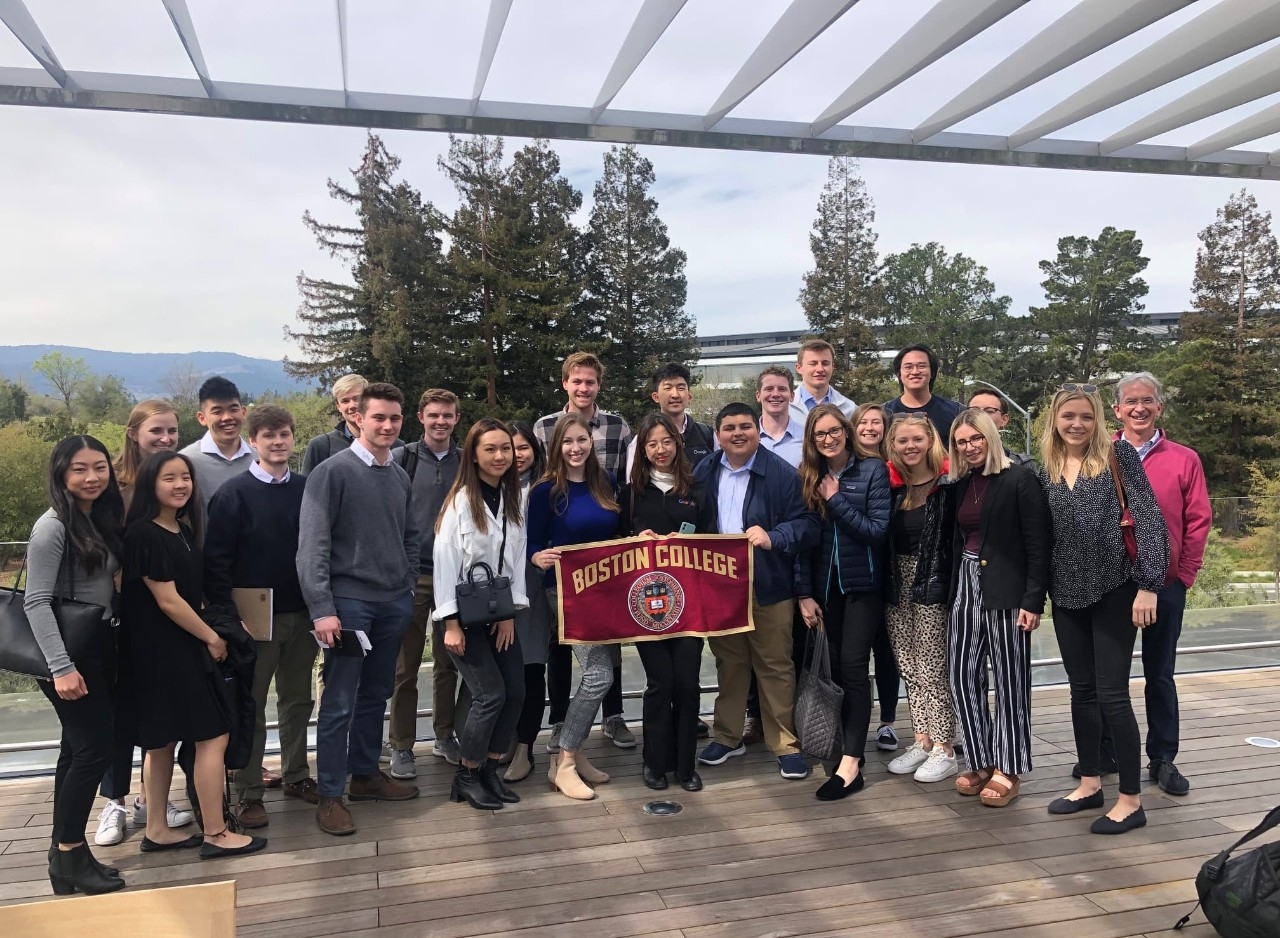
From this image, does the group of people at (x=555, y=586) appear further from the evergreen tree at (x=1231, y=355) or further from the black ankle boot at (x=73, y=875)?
the evergreen tree at (x=1231, y=355)

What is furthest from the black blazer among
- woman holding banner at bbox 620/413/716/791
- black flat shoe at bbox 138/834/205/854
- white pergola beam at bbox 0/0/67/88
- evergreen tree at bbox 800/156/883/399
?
evergreen tree at bbox 800/156/883/399

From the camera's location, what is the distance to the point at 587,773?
4.50m

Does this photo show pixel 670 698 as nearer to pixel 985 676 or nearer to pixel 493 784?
pixel 493 784

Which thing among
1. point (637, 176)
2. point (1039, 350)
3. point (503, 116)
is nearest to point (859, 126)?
point (503, 116)

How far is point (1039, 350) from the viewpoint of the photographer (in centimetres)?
5875

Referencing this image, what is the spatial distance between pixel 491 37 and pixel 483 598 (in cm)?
257

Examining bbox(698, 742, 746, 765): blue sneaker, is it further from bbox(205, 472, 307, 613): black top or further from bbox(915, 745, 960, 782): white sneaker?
bbox(205, 472, 307, 613): black top

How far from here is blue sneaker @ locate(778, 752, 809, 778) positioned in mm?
4527

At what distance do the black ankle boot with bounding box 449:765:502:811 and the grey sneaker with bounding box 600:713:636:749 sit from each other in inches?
38.0

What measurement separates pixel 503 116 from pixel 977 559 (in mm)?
3260

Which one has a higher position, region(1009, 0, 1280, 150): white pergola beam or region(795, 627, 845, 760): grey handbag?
region(1009, 0, 1280, 150): white pergola beam

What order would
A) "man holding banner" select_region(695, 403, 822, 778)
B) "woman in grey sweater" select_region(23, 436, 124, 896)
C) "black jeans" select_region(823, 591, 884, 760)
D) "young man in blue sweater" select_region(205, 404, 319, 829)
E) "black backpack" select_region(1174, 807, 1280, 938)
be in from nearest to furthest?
1. "black backpack" select_region(1174, 807, 1280, 938)
2. "woman in grey sweater" select_region(23, 436, 124, 896)
3. "young man in blue sweater" select_region(205, 404, 319, 829)
4. "black jeans" select_region(823, 591, 884, 760)
5. "man holding banner" select_region(695, 403, 822, 778)

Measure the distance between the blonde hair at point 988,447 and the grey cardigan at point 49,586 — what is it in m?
3.64

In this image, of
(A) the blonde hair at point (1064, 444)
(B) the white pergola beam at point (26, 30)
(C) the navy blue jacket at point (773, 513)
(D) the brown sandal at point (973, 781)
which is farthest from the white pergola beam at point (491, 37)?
(D) the brown sandal at point (973, 781)
